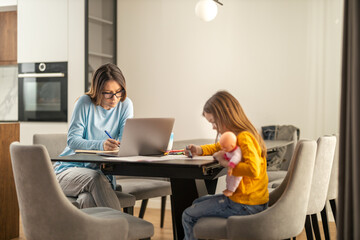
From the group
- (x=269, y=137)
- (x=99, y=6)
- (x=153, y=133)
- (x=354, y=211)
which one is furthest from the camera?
(x=99, y=6)

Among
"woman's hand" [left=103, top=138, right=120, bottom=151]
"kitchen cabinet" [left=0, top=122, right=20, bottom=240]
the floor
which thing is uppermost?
"woman's hand" [left=103, top=138, right=120, bottom=151]

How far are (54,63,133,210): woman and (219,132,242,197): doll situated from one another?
29.1 inches

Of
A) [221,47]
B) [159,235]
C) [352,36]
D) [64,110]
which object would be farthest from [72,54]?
[352,36]

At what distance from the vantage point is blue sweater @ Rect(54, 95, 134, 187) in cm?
292

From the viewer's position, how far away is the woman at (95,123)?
2760 millimetres

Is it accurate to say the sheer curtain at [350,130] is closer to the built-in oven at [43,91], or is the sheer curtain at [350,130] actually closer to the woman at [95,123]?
the woman at [95,123]

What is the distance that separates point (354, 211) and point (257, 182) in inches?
20.6

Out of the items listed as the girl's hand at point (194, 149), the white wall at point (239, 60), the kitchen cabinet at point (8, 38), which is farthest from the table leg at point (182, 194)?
the kitchen cabinet at point (8, 38)

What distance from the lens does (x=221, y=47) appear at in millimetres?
5270

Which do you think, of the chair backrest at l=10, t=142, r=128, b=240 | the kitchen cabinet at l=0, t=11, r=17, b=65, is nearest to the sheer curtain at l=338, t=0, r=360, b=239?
the chair backrest at l=10, t=142, r=128, b=240

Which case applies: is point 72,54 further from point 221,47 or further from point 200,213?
point 200,213

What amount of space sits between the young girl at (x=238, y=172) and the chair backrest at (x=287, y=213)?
0.23 feet

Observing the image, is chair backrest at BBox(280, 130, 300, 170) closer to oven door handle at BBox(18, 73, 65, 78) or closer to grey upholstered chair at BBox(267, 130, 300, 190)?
grey upholstered chair at BBox(267, 130, 300, 190)

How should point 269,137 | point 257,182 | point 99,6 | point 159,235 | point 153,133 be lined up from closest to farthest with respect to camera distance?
point 257,182 → point 153,133 → point 159,235 → point 269,137 → point 99,6
